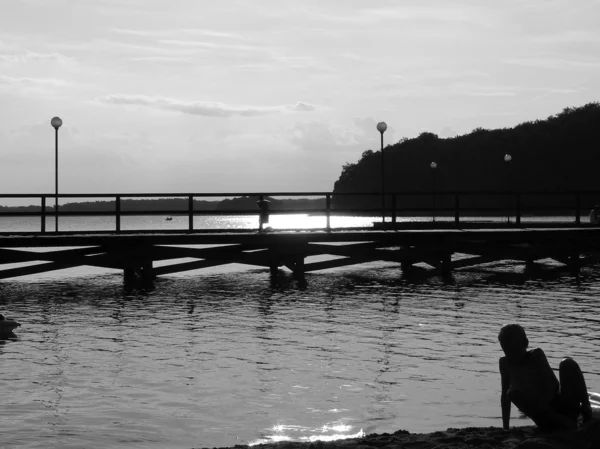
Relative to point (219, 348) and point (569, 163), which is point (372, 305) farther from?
point (569, 163)

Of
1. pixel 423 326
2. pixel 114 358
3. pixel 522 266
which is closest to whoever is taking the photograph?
pixel 114 358

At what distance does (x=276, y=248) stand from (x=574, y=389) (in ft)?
71.9

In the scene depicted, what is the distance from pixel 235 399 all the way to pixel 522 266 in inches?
1032

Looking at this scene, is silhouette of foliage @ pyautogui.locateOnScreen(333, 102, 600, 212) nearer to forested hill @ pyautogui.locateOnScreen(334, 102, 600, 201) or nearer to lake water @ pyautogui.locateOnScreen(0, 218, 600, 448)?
forested hill @ pyautogui.locateOnScreen(334, 102, 600, 201)

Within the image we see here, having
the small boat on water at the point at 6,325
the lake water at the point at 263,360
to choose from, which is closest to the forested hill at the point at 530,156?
the lake water at the point at 263,360

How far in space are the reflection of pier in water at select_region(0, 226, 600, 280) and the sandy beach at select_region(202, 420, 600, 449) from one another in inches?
777

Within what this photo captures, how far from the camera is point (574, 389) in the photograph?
7.58m

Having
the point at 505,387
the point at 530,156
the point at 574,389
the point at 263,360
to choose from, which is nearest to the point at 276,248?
the point at 263,360

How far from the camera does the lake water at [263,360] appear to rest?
32.6 ft

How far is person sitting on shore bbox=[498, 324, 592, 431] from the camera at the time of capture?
756cm

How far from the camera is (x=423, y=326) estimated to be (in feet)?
57.8

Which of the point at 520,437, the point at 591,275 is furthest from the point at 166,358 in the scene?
the point at 591,275

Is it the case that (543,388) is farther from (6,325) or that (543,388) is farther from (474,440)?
(6,325)

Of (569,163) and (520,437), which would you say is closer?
(520,437)
